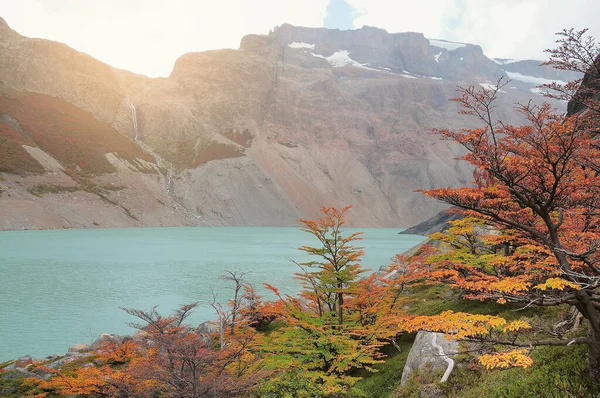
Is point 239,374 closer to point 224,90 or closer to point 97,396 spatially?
point 97,396

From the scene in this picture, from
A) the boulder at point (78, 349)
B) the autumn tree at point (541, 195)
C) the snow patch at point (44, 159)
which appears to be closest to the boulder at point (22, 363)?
the boulder at point (78, 349)

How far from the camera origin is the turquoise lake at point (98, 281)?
2366 centimetres

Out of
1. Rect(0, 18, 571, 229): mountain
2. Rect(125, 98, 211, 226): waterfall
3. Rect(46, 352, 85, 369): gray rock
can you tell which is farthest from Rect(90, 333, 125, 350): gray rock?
Rect(125, 98, 211, 226): waterfall

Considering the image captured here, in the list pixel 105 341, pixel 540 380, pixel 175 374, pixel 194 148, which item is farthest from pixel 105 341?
pixel 194 148

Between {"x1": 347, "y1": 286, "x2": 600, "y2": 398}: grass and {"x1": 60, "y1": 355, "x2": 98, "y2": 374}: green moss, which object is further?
{"x1": 60, "y1": 355, "x2": 98, "y2": 374}: green moss

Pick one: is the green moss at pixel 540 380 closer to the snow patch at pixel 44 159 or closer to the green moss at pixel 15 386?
the green moss at pixel 15 386

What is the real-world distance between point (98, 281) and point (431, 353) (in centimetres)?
3563

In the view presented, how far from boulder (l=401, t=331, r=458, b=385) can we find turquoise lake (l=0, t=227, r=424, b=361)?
1932 cm

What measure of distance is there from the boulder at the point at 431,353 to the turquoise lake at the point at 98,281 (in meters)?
19.3

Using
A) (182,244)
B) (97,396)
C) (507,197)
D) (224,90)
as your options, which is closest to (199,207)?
(182,244)

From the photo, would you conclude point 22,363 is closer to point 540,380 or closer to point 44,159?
point 540,380

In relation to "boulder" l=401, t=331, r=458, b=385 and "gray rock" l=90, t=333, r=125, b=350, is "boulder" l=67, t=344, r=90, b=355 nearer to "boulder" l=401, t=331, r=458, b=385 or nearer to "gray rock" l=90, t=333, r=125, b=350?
"gray rock" l=90, t=333, r=125, b=350

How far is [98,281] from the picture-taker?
3662cm

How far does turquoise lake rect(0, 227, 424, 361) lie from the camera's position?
23656 millimetres
